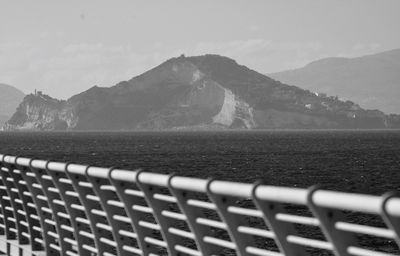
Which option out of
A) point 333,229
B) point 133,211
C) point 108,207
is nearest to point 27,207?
point 108,207

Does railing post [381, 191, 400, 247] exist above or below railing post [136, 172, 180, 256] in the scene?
above

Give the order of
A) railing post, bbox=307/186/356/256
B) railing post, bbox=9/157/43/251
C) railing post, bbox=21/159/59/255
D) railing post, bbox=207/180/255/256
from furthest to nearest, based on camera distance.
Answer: railing post, bbox=9/157/43/251, railing post, bbox=21/159/59/255, railing post, bbox=207/180/255/256, railing post, bbox=307/186/356/256

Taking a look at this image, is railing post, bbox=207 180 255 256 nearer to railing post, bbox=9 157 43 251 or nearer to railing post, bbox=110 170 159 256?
railing post, bbox=110 170 159 256

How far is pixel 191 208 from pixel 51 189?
3585 millimetres

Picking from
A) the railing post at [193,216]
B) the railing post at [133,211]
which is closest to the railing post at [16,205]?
the railing post at [133,211]

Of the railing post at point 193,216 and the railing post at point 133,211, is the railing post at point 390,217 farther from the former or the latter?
the railing post at point 133,211

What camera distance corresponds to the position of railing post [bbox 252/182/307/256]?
5.14 meters

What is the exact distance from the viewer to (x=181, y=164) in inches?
4092

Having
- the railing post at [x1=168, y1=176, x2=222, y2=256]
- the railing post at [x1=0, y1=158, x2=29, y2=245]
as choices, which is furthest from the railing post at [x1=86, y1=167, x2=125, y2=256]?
the railing post at [x1=0, y1=158, x2=29, y2=245]

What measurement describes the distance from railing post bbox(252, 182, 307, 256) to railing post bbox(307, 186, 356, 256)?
0.52 meters

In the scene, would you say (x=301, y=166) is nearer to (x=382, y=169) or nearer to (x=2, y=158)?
(x=382, y=169)

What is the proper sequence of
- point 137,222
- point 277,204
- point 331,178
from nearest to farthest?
point 277,204 < point 137,222 < point 331,178

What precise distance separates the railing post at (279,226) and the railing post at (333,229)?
518mm

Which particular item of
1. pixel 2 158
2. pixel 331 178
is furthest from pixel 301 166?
pixel 2 158
